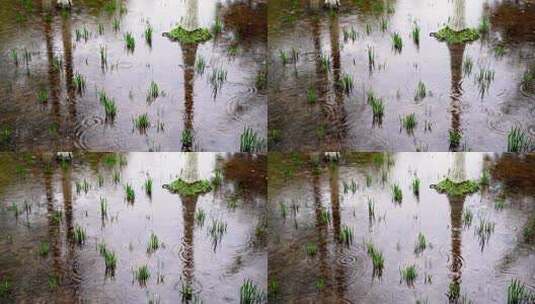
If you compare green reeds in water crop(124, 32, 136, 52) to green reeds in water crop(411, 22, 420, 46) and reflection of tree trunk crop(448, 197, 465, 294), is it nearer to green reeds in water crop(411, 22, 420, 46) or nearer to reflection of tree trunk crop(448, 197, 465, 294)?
green reeds in water crop(411, 22, 420, 46)

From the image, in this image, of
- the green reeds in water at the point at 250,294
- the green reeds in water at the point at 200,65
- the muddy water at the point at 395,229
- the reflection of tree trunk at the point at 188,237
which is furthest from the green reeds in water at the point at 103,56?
the green reeds in water at the point at 250,294

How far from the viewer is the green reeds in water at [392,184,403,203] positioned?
440 inches

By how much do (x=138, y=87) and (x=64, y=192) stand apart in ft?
4.47

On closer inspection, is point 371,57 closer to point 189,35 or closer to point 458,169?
point 458,169

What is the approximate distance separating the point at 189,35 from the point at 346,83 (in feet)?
6.11

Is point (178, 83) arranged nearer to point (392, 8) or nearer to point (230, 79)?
point (230, 79)

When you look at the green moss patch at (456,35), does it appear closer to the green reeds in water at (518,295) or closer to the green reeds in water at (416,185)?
the green reeds in water at (416,185)

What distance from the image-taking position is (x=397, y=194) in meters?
11.2

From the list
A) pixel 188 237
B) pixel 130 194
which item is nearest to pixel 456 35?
pixel 188 237

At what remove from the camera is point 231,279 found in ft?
33.1

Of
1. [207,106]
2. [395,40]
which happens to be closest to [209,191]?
[207,106]

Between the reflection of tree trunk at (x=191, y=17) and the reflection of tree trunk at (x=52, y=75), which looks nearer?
the reflection of tree trunk at (x=52, y=75)

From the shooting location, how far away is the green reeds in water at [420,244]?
10477mm

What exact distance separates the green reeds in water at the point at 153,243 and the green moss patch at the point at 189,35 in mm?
2098
